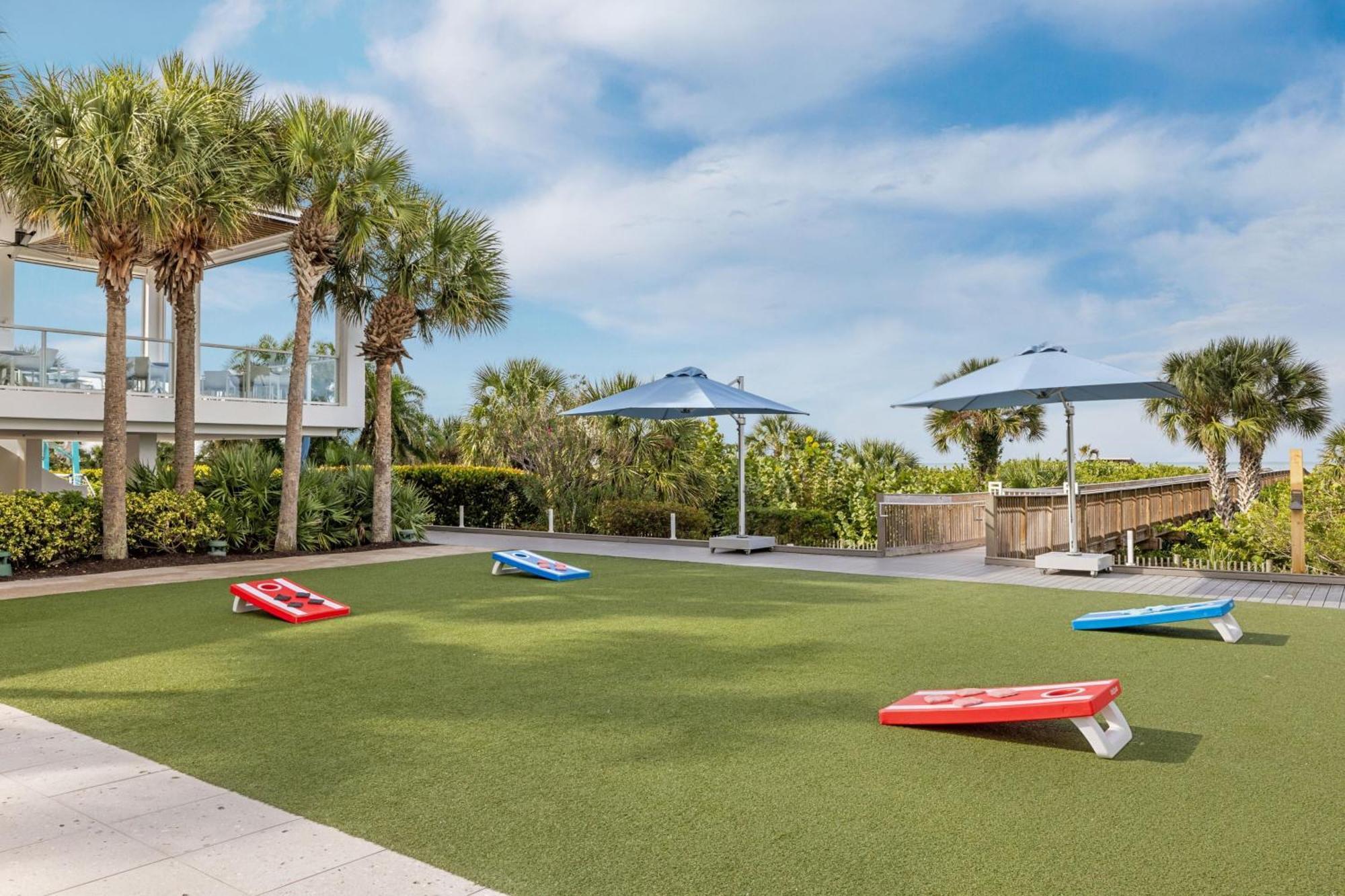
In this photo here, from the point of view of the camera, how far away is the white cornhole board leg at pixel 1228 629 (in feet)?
23.1

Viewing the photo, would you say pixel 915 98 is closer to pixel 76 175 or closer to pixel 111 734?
pixel 76 175

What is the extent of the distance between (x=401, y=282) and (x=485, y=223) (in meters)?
1.98

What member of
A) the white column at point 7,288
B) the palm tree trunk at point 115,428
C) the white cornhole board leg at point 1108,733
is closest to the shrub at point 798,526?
the palm tree trunk at point 115,428

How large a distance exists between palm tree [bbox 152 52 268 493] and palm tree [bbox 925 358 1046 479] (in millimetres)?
19220

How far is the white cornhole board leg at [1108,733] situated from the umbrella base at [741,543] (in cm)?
983

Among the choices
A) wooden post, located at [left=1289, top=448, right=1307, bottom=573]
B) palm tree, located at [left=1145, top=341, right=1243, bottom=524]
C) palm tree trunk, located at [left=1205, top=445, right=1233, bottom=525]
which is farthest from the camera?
palm tree trunk, located at [left=1205, top=445, right=1233, bottom=525]

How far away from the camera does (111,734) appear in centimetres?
476

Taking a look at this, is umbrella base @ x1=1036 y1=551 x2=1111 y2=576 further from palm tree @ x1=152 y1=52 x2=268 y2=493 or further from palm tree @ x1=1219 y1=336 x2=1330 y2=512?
palm tree @ x1=152 y1=52 x2=268 y2=493

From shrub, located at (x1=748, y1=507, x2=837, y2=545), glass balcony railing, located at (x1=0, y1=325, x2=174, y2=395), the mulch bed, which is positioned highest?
glass balcony railing, located at (x1=0, y1=325, x2=174, y2=395)

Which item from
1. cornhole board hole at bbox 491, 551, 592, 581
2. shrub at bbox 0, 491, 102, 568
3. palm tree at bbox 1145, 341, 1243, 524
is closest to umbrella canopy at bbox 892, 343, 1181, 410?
cornhole board hole at bbox 491, 551, 592, 581

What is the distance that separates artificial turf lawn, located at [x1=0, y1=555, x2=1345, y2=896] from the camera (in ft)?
10.3

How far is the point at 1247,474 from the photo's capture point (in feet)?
62.2

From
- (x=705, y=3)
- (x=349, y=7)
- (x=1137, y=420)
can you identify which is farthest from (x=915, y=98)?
(x=349, y=7)

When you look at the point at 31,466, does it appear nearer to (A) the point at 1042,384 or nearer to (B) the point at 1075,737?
(A) the point at 1042,384
